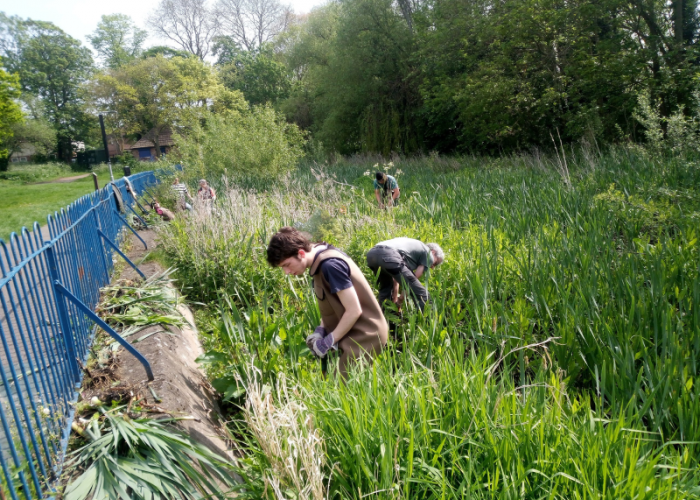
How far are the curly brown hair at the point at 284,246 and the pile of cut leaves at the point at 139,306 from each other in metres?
1.58

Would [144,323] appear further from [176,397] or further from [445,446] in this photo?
[445,446]

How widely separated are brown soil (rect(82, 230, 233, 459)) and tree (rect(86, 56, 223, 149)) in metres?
40.2

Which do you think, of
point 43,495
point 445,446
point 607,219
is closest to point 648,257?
point 607,219

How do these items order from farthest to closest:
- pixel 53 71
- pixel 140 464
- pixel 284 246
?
pixel 53 71 < pixel 284 246 < pixel 140 464

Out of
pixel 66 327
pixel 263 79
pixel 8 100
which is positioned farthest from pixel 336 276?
pixel 263 79

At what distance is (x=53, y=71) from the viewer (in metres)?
51.1

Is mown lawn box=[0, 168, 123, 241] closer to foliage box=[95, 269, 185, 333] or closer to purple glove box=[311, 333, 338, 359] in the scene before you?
foliage box=[95, 269, 185, 333]

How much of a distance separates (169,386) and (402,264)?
181 centimetres

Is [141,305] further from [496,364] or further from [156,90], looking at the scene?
[156,90]

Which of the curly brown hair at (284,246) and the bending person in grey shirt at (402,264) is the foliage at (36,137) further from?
the curly brown hair at (284,246)

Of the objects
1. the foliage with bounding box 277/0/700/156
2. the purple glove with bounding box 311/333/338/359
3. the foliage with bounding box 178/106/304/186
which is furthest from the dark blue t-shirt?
the foliage with bounding box 178/106/304/186

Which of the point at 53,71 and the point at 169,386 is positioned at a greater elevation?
the point at 53,71

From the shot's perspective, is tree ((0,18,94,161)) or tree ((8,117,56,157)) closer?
tree ((8,117,56,157))

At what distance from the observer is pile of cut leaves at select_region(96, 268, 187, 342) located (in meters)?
3.75
